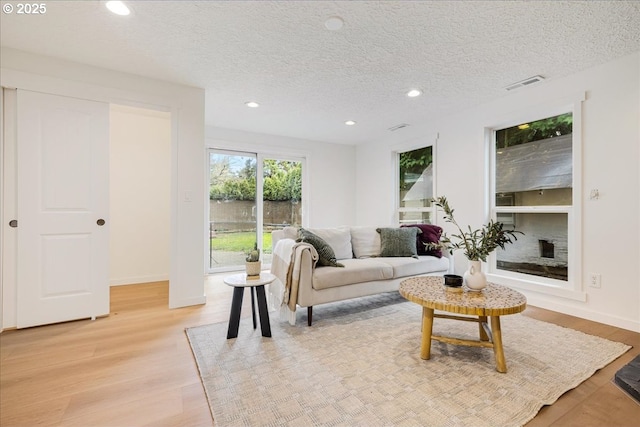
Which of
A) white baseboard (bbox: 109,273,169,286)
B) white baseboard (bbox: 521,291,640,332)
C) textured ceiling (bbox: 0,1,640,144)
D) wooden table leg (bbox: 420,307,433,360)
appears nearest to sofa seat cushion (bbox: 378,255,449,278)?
white baseboard (bbox: 521,291,640,332)

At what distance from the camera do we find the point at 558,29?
2199 millimetres

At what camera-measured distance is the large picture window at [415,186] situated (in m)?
4.63

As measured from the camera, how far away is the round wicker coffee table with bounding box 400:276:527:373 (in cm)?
180

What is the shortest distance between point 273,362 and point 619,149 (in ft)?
11.5

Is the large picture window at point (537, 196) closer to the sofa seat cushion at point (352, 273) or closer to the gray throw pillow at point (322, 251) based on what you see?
the sofa seat cushion at point (352, 273)

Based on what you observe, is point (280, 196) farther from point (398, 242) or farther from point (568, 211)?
point (568, 211)

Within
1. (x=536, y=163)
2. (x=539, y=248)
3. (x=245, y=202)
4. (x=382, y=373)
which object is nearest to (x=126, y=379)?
(x=382, y=373)

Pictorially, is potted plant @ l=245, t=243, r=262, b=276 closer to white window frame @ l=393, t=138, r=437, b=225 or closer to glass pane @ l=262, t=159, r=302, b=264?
glass pane @ l=262, t=159, r=302, b=264

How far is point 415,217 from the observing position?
4.91m

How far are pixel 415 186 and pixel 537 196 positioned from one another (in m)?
1.82

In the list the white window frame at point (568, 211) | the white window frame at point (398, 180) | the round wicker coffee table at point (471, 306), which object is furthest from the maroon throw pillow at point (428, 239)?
the round wicker coffee table at point (471, 306)

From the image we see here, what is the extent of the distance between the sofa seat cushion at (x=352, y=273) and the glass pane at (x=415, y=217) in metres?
1.84

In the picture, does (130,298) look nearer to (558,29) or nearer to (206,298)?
(206,298)

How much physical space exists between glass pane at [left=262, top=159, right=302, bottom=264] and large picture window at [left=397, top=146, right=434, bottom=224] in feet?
6.30
